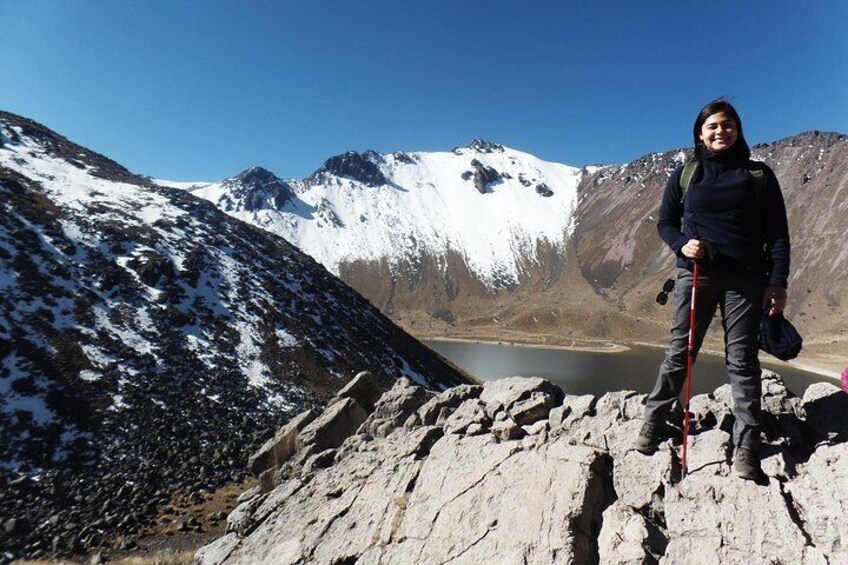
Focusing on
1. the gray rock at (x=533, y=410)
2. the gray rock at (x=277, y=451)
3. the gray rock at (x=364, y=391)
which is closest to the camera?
the gray rock at (x=533, y=410)

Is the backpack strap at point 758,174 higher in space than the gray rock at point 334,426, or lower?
higher

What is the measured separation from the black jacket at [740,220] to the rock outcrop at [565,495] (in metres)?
3.11

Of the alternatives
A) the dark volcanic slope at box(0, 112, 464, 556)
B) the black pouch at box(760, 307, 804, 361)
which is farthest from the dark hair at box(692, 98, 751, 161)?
the dark volcanic slope at box(0, 112, 464, 556)

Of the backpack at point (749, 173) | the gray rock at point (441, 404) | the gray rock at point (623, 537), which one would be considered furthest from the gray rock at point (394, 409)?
the backpack at point (749, 173)

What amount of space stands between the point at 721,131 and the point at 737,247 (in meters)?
1.81

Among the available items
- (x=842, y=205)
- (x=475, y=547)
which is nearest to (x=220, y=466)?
(x=475, y=547)

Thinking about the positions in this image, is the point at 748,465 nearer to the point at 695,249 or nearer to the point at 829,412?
the point at 829,412

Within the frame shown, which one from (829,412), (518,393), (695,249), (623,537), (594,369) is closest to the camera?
(695,249)

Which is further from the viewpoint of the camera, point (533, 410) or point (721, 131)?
point (533, 410)

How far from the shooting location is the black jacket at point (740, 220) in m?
7.16

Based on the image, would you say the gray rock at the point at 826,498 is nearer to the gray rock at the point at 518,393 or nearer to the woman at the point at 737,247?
the woman at the point at 737,247

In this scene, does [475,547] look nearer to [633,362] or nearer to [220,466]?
[220,466]

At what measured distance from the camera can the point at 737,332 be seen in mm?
7363

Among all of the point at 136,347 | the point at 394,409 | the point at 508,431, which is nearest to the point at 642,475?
the point at 508,431
